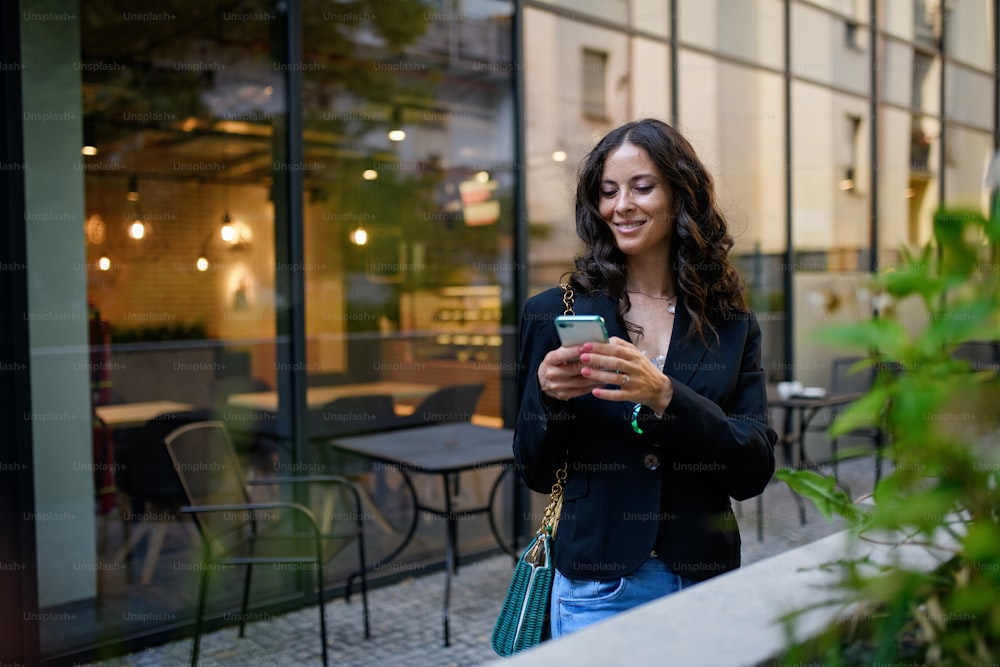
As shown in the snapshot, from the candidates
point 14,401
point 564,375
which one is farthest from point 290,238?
point 564,375

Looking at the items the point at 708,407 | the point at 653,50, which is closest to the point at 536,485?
the point at 708,407

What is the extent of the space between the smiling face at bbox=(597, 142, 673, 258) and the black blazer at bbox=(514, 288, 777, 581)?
0.53 feet

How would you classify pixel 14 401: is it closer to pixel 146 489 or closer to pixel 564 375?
pixel 146 489

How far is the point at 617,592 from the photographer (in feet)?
5.63

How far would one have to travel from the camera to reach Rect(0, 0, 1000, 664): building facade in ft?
13.0

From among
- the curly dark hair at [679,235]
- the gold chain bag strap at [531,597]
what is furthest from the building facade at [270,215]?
the gold chain bag strap at [531,597]

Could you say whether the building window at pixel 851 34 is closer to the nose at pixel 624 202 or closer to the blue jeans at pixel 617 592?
the nose at pixel 624 202

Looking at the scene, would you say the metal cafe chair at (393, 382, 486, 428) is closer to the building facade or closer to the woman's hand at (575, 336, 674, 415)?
the building facade

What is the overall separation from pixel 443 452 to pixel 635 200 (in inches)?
104

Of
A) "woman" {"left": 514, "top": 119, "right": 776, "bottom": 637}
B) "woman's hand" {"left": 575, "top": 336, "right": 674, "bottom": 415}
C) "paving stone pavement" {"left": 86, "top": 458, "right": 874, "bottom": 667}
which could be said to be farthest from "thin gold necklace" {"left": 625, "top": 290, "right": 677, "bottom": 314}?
"paving stone pavement" {"left": 86, "top": 458, "right": 874, "bottom": 667}

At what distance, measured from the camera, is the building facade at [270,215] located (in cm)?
397

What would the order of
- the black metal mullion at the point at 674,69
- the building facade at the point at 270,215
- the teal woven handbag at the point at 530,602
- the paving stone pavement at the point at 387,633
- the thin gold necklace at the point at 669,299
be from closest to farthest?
the teal woven handbag at the point at 530,602 → the thin gold necklace at the point at 669,299 → the paving stone pavement at the point at 387,633 → the building facade at the point at 270,215 → the black metal mullion at the point at 674,69

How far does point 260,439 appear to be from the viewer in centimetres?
471

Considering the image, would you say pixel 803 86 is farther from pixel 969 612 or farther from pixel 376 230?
pixel 969 612
